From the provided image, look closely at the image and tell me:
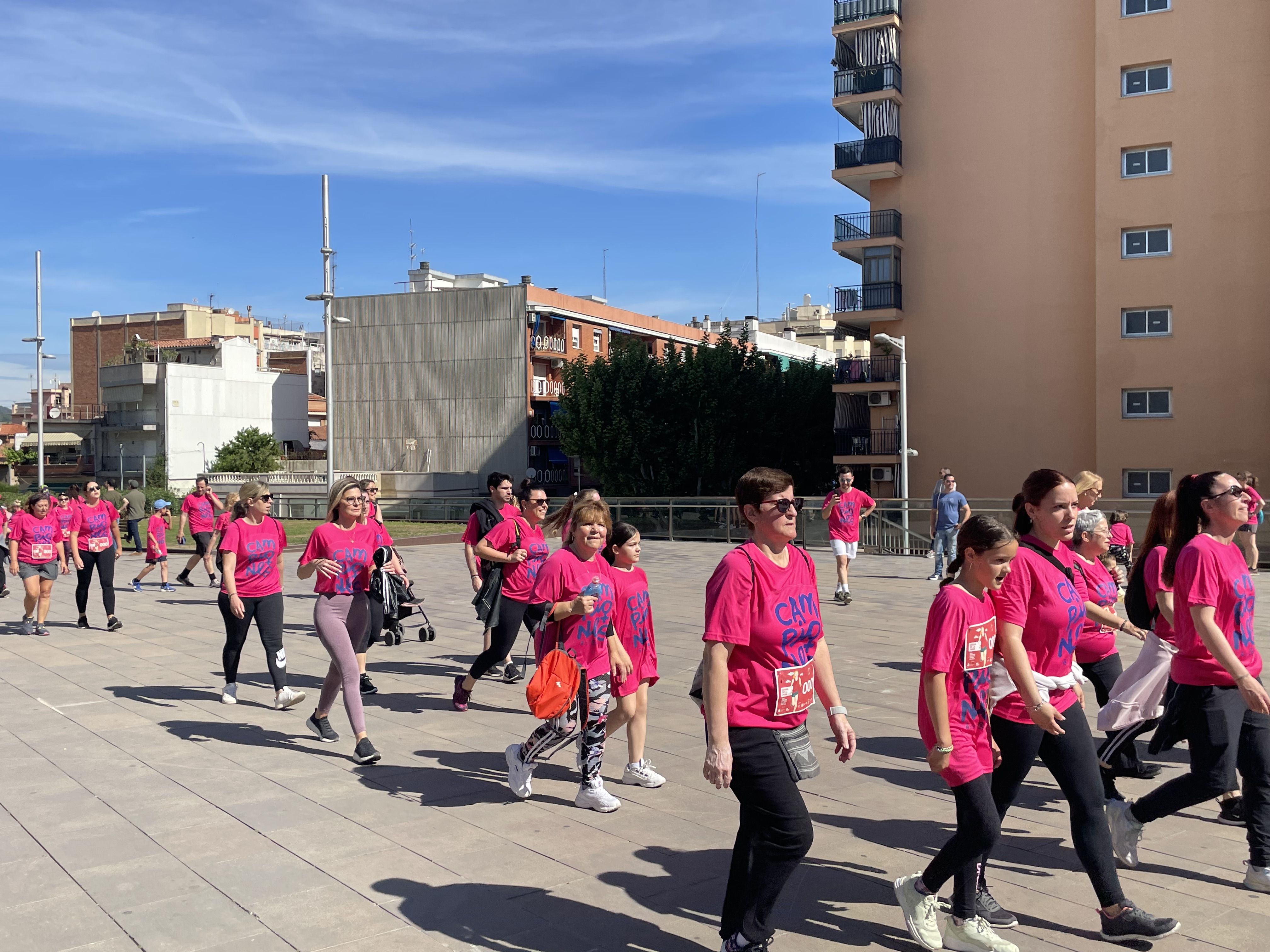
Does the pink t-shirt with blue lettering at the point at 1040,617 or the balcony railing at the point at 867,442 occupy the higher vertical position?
the balcony railing at the point at 867,442

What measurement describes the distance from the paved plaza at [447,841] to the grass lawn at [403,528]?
24.5 meters

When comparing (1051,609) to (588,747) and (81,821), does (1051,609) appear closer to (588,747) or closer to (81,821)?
(588,747)

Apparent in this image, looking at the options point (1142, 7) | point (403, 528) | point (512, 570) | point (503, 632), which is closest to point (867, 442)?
point (1142, 7)

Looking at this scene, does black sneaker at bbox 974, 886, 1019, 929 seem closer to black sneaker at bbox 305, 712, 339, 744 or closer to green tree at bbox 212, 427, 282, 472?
black sneaker at bbox 305, 712, 339, 744

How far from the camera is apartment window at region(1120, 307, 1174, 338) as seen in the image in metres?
32.7

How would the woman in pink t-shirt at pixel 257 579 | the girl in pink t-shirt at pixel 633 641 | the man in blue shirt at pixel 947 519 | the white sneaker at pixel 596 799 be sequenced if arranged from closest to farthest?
the white sneaker at pixel 596 799
the girl in pink t-shirt at pixel 633 641
the woman in pink t-shirt at pixel 257 579
the man in blue shirt at pixel 947 519

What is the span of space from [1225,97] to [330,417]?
87.7 feet

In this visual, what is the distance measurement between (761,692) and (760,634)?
0.65 ft

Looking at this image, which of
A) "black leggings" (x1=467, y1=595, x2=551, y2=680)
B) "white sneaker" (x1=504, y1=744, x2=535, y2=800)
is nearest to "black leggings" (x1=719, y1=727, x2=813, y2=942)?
"white sneaker" (x1=504, y1=744, x2=535, y2=800)

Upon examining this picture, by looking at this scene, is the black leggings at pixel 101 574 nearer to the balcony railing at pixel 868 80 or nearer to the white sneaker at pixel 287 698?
the white sneaker at pixel 287 698

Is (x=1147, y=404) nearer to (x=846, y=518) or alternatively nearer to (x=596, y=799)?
(x=846, y=518)

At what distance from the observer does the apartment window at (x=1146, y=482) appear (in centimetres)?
3275

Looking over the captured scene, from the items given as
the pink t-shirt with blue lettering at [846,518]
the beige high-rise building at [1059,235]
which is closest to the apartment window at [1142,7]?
the beige high-rise building at [1059,235]

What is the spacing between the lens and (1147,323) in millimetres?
32938
